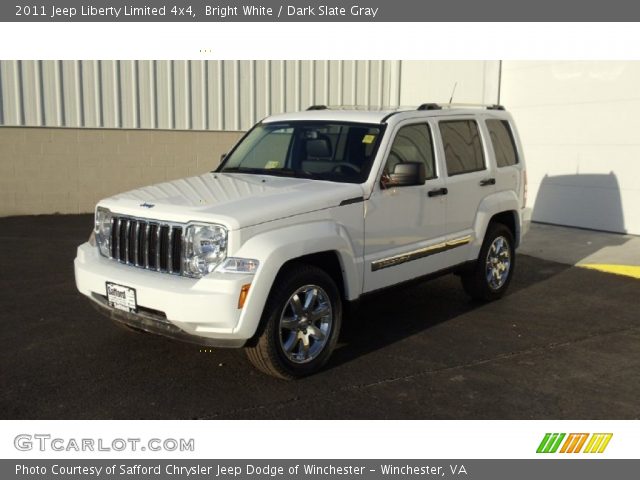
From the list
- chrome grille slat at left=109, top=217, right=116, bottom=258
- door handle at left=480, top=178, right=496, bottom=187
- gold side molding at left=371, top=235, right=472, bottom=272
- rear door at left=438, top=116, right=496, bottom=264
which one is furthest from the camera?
door handle at left=480, top=178, right=496, bottom=187

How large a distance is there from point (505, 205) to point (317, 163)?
248cm

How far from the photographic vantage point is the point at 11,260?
8812mm

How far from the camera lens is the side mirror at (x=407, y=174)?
5.30 meters

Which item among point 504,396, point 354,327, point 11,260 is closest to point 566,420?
point 504,396

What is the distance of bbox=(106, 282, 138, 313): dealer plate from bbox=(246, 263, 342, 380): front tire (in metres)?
0.87

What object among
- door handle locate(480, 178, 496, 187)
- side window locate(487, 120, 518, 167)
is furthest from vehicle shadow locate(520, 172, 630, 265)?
door handle locate(480, 178, 496, 187)

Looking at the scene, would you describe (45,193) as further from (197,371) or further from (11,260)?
(197,371)

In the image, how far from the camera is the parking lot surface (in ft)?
14.2

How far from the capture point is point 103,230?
5.15 meters

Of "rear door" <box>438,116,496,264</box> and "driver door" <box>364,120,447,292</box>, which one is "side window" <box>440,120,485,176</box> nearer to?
"rear door" <box>438,116,496,264</box>

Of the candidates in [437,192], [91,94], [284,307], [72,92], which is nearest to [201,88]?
[91,94]

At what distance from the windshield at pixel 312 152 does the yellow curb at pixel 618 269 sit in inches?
184

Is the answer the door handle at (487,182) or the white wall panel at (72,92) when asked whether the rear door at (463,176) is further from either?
the white wall panel at (72,92)

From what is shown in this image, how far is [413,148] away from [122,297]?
2.85 meters
